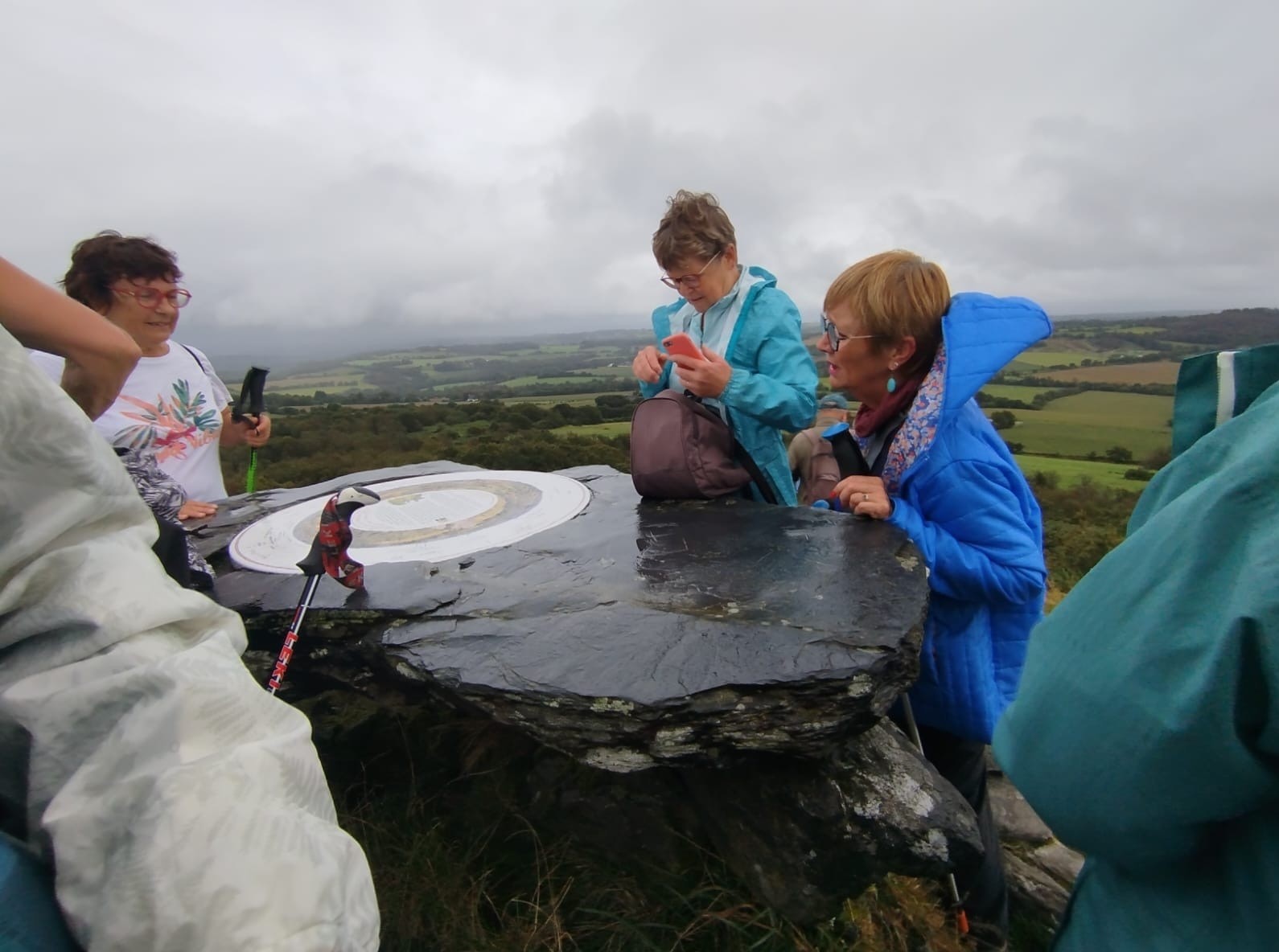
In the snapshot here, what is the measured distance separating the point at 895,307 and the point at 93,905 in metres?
2.84

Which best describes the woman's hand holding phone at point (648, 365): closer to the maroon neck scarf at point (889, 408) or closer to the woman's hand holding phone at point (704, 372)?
the woman's hand holding phone at point (704, 372)

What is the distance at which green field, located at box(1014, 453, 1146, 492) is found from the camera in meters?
11.5

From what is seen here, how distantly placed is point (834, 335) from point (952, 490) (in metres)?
0.80

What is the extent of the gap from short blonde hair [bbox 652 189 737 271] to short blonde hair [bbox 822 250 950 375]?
89 cm

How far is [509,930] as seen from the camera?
2736mm

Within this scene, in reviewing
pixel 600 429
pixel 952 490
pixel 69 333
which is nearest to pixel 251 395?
pixel 69 333

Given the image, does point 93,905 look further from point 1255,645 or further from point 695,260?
point 695,260

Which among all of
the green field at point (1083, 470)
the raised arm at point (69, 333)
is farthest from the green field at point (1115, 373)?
the raised arm at point (69, 333)

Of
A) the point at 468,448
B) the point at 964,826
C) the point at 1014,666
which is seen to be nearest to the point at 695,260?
the point at 1014,666

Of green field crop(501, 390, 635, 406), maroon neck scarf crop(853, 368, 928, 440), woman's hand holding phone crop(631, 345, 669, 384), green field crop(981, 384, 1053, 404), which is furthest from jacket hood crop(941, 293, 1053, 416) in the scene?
green field crop(981, 384, 1053, 404)

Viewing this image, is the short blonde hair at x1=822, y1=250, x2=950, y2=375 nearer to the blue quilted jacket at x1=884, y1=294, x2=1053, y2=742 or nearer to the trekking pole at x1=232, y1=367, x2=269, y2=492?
the blue quilted jacket at x1=884, y1=294, x2=1053, y2=742

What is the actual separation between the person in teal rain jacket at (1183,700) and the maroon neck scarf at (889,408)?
1.55 metres

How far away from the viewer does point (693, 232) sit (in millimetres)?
3498

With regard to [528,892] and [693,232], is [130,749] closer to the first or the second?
[528,892]
